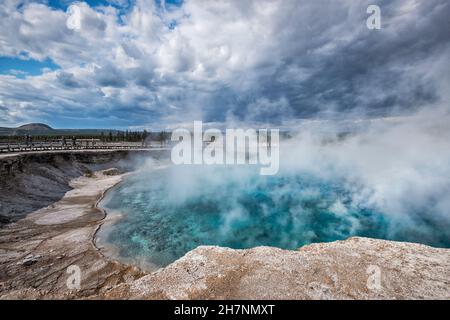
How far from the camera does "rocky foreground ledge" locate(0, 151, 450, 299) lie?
6578 mm

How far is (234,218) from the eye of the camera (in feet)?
75.2

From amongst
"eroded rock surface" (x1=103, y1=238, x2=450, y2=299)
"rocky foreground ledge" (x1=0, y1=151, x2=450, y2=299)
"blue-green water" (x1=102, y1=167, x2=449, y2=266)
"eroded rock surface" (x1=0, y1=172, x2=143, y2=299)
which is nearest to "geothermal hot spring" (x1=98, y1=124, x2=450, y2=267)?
"blue-green water" (x1=102, y1=167, x2=449, y2=266)

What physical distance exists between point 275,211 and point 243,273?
18.4 m

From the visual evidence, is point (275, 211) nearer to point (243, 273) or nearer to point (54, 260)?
point (243, 273)

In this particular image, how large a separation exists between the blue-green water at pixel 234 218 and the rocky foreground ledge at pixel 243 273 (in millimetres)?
3403

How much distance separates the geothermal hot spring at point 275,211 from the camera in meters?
17.4

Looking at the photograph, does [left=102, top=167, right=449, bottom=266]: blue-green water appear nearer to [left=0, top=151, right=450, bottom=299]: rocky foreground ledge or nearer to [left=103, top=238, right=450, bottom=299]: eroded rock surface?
[left=0, top=151, right=450, bottom=299]: rocky foreground ledge

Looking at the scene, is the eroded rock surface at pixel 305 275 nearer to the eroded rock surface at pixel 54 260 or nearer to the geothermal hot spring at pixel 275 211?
the eroded rock surface at pixel 54 260

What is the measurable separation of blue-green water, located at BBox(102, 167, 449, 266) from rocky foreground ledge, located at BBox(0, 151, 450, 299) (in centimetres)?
340

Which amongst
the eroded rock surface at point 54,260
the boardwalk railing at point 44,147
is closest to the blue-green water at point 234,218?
the eroded rock surface at point 54,260

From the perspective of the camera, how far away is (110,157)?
157ft
